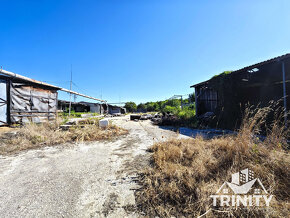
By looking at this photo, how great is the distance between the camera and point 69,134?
381cm

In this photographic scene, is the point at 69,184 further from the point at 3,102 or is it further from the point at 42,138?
the point at 3,102

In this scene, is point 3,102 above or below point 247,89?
below

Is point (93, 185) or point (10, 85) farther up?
point (10, 85)

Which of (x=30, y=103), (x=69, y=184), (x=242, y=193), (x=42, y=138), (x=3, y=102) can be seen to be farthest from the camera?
(x=30, y=103)

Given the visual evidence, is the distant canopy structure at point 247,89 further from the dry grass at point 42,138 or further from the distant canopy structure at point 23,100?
the distant canopy structure at point 23,100

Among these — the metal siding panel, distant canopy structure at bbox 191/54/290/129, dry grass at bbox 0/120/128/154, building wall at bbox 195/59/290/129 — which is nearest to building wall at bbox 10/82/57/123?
the metal siding panel

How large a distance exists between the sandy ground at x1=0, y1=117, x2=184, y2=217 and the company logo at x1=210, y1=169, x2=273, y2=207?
0.91 m

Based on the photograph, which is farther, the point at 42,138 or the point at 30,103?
the point at 30,103

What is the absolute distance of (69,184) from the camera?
147cm

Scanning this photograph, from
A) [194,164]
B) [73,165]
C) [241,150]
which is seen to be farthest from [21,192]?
[241,150]

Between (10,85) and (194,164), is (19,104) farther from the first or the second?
(194,164)

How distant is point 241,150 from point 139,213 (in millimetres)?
1836

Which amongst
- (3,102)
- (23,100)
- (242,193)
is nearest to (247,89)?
(242,193)

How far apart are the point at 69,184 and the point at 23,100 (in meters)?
8.50
